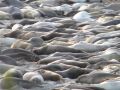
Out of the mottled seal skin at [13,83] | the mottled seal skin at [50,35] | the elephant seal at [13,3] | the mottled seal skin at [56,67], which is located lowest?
the mottled seal skin at [13,83]

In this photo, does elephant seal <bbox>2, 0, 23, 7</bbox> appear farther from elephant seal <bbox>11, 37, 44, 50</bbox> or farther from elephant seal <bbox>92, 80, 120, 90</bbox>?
elephant seal <bbox>92, 80, 120, 90</bbox>

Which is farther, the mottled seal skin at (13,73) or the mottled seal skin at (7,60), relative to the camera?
the mottled seal skin at (7,60)

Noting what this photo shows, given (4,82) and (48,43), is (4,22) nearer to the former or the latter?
(48,43)

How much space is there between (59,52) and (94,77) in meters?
1.38

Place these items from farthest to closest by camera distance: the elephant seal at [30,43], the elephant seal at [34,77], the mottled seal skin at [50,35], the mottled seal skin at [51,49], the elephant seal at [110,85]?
the mottled seal skin at [50,35] < the elephant seal at [30,43] < the mottled seal skin at [51,49] < the elephant seal at [34,77] < the elephant seal at [110,85]

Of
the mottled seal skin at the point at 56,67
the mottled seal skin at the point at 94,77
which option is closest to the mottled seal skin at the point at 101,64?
the mottled seal skin at the point at 56,67

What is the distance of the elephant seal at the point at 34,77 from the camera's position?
5.34 m

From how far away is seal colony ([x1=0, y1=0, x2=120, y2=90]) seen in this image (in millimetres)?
5344

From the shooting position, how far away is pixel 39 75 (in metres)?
5.48

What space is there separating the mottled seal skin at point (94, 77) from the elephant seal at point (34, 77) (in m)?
0.39

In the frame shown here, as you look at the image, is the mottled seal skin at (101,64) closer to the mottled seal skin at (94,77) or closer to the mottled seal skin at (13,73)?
the mottled seal skin at (94,77)

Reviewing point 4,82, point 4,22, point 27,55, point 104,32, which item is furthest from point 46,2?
point 4,82

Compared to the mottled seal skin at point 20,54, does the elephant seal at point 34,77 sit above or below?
below

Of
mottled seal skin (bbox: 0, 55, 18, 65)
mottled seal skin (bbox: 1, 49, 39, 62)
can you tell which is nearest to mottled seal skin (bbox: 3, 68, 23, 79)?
mottled seal skin (bbox: 0, 55, 18, 65)
